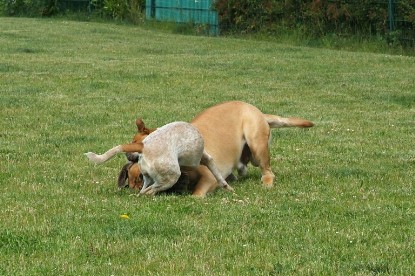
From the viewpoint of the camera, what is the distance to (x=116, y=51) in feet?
79.2

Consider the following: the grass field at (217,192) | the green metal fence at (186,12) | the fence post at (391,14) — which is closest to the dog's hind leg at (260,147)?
the grass field at (217,192)

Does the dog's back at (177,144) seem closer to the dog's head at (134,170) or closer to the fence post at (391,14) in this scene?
the dog's head at (134,170)

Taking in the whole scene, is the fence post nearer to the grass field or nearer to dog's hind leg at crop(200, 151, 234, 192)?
the grass field

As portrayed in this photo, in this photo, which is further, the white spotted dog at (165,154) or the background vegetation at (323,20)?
the background vegetation at (323,20)

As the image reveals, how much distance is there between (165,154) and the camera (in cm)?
777

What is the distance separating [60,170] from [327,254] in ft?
12.3

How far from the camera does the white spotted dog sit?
774 cm

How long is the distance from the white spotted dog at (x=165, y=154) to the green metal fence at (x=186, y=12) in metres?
21.4

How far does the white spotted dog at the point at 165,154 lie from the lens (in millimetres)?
7742

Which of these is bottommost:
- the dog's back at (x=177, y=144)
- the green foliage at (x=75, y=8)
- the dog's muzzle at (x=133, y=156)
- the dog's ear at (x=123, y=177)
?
the green foliage at (x=75, y=8)

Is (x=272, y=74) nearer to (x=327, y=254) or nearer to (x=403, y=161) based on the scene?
(x=403, y=161)

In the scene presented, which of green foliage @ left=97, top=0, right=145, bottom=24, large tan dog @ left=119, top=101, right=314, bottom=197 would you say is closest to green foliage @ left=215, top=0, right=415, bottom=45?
green foliage @ left=97, top=0, right=145, bottom=24

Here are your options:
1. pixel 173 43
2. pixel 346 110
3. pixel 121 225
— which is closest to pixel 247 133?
Result: pixel 121 225

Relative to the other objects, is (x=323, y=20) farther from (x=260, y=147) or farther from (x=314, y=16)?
(x=260, y=147)
